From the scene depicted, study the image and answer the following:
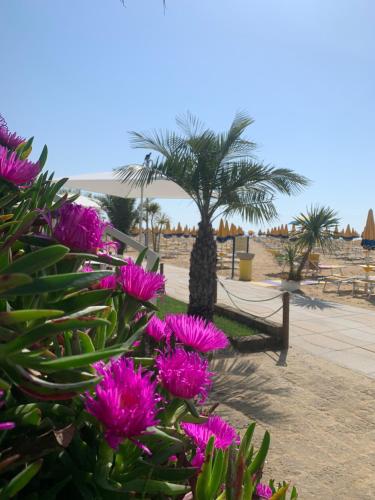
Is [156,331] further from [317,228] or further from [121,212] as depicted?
[121,212]

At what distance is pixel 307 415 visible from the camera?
4316 millimetres

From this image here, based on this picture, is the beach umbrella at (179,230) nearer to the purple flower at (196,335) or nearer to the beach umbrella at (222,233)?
the beach umbrella at (222,233)

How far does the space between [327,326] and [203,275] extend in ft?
9.39

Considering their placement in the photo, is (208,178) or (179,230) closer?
(208,178)

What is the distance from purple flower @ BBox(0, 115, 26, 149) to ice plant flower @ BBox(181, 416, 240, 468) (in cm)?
97

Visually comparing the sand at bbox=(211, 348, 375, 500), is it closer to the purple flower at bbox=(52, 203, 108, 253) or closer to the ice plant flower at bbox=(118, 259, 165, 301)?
the ice plant flower at bbox=(118, 259, 165, 301)

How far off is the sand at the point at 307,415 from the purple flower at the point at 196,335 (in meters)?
2.03

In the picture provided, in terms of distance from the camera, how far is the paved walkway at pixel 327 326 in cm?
646

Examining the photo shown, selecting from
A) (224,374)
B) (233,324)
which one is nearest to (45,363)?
(224,374)

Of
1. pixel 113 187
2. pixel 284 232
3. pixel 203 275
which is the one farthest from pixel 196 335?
pixel 284 232

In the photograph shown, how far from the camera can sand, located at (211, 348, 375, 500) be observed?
3248mm

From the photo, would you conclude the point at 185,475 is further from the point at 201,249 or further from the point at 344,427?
the point at 201,249

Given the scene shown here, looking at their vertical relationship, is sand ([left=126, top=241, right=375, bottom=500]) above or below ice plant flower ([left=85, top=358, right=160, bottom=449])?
below

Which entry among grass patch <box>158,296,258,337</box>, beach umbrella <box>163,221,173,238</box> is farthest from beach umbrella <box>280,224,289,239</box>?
grass patch <box>158,296,258,337</box>
